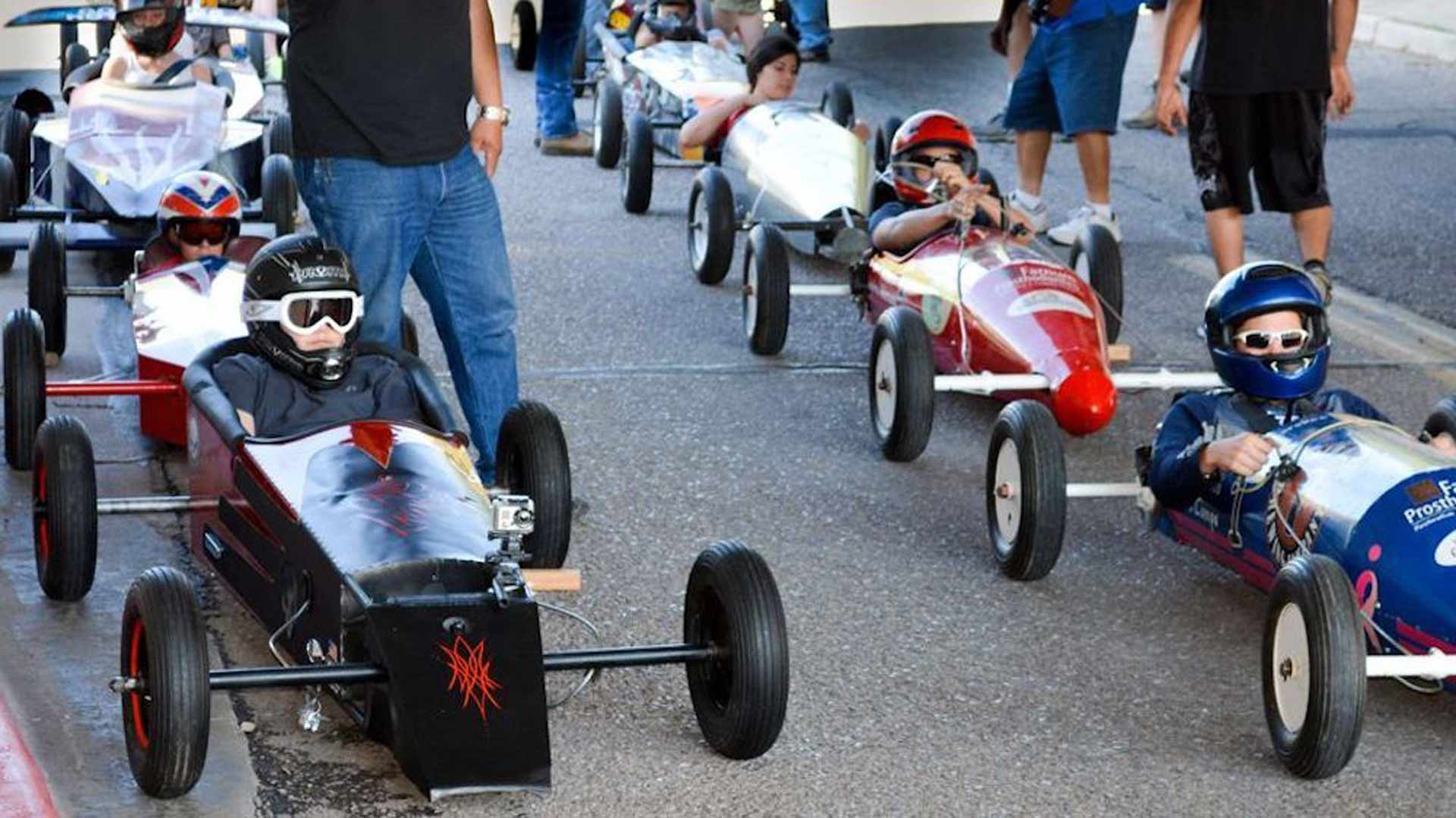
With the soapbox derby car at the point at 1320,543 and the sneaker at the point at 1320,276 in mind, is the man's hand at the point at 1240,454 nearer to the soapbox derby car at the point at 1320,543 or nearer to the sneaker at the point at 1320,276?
the soapbox derby car at the point at 1320,543

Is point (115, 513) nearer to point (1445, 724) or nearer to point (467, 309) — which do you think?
point (467, 309)

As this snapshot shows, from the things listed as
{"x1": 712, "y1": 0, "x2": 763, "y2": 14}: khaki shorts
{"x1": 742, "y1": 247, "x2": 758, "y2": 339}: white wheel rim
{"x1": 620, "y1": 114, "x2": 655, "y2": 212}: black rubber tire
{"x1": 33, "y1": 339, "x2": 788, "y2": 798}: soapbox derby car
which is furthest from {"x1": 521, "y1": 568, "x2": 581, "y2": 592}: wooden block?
{"x1": 712, "y1": 0, "x2": 763, "y2": 14}: khaki shorts

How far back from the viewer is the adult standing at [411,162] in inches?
252

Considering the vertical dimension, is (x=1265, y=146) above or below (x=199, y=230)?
above

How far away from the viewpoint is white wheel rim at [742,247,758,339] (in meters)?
8.85

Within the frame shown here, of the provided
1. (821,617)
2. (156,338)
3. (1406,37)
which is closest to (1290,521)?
(821,617)

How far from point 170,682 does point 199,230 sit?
13.2 feet

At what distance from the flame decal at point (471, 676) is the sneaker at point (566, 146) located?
9343 millimetres

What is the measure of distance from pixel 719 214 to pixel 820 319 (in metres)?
0.65

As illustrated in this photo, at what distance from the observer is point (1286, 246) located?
1119cm

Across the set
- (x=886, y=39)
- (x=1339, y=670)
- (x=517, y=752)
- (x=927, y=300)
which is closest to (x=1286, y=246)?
(x=927, y=300)

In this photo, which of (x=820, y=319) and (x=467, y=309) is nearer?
(x=467, y=309)

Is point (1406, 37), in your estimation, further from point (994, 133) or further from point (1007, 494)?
point (1007, 494)

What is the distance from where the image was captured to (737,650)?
4871mm
